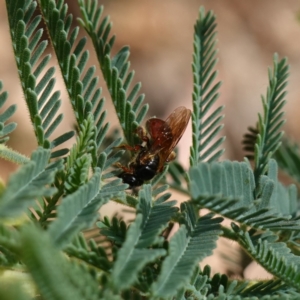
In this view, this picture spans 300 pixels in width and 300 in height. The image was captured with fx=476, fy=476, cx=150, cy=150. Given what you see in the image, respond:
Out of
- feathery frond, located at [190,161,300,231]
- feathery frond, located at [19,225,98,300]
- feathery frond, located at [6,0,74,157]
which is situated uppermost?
feathery frond, located at [6,0,74,157]

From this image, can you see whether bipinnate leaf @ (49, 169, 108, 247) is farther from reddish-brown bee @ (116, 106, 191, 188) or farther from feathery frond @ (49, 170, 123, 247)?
reddish-brown bee @ (116, 106, 191, 188)

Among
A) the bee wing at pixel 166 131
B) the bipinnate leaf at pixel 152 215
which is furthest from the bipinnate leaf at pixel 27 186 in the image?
the bee wing at pixel 166 131

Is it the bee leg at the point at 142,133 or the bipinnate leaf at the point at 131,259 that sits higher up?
the bee leg at the point at 142,133

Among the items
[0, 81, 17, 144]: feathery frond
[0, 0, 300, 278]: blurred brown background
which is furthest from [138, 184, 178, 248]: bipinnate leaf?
[0, 0, 300, 278]: blurred brown background

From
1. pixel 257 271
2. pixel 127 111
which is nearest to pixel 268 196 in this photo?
pixel 127 111

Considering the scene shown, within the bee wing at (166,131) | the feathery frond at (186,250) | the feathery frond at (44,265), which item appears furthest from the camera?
the bee wing at (166,131)

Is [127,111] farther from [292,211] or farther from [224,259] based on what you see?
[224,259]

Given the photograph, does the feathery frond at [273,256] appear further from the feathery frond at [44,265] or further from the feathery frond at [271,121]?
the feathery frond at [44,265]

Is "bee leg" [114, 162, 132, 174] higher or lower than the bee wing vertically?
lower
